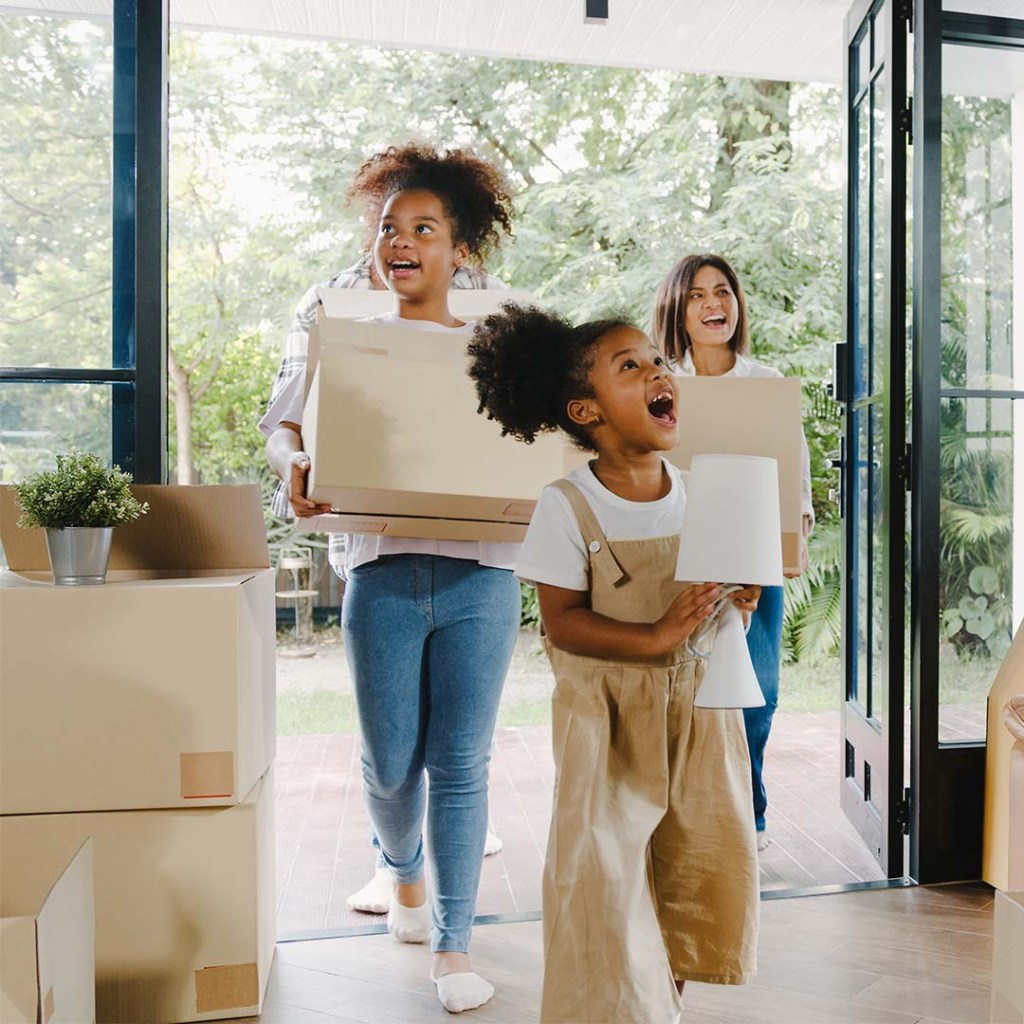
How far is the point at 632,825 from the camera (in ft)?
4.64

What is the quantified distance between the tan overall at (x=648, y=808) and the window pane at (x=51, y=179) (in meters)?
1.21

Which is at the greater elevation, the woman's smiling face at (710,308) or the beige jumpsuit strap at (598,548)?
the woman's smiling face at (710,308)

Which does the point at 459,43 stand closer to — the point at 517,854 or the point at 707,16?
the point at 707,16

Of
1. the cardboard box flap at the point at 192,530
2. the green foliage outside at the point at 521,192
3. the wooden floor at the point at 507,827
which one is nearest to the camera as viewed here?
the cardboard box flap at the point at 192,530

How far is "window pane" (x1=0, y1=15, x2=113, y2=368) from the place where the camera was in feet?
6.62

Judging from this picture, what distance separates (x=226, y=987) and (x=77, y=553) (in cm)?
77

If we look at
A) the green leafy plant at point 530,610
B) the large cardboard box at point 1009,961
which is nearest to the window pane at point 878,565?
the large cardboard box at point 1009,961

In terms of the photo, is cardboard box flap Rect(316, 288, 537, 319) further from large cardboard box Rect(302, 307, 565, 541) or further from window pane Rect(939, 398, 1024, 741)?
window pane Rect(939, 398, 1024, 741)

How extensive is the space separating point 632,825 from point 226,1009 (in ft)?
2.74

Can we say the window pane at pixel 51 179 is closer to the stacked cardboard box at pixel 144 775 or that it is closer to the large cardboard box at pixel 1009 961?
the stacked cardboard box at pixel 144 775

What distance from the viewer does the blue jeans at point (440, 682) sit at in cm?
180

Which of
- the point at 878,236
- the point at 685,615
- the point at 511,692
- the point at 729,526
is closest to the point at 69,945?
the point at 685,615

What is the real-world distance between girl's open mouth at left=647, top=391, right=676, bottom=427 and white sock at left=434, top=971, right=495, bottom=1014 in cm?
107

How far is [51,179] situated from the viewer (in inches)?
80.1
